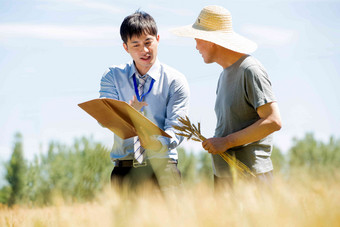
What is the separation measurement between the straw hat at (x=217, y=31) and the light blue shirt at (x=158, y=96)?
46cm

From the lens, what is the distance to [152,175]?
3605 millimetres

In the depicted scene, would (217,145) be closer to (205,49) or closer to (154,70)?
(205,49)

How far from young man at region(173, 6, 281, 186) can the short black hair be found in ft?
1.59

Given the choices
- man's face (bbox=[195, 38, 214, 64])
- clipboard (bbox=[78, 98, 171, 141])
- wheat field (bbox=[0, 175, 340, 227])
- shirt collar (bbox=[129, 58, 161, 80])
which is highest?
man's face (bbox=[195, 38, 214, 64])

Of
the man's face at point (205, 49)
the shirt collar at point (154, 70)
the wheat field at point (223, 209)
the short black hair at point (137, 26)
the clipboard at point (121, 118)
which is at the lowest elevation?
the wheat field at point (223, 209)

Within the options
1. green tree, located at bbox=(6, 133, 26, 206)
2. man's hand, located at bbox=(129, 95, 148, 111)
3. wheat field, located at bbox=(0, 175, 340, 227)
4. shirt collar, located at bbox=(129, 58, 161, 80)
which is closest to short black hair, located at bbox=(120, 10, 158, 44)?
shirt collar, located at bbox=(129, 58, 161, 80)

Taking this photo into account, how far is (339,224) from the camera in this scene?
1.31 m

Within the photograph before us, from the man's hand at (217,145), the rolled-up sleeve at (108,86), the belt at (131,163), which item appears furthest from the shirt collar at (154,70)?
the man's hand at (217,145)

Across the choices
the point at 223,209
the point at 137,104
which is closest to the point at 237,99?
the point at 137,104

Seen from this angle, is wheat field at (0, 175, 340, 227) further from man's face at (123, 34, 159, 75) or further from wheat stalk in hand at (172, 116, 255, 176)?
man's face at (123, 34, 159, 75)

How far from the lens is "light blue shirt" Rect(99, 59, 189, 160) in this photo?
11.4 ft

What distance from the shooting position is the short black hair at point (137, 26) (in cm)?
371

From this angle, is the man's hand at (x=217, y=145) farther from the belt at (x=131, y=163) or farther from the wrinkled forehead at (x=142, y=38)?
the wrinkled forehead at (x=142, y=38)

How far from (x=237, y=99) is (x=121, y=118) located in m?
0.86
